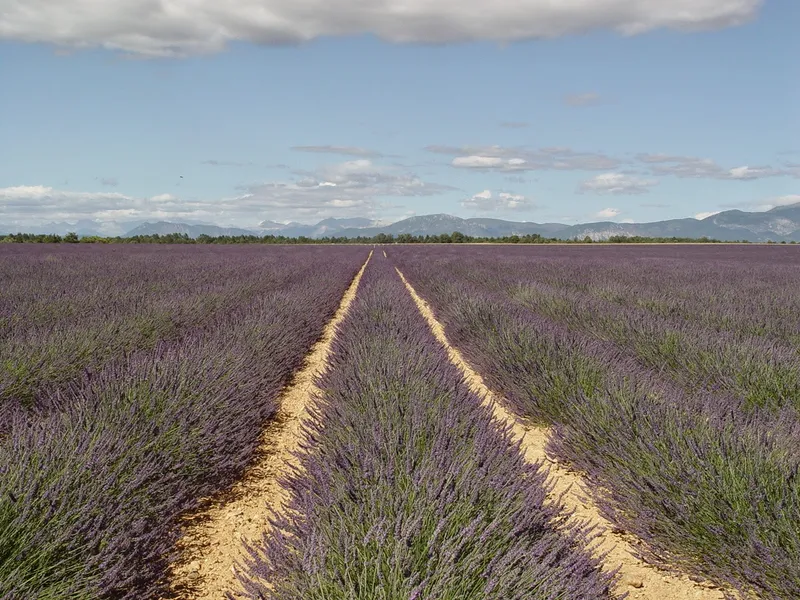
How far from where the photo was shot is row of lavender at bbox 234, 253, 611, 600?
4.34 ft

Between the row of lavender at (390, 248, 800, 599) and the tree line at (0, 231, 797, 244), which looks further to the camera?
the tree line at (0, 231, 797, 244)

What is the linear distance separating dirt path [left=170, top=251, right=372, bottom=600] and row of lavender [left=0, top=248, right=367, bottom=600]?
9 centimetres

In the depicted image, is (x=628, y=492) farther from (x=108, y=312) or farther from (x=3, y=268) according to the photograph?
(x=3, y=268)

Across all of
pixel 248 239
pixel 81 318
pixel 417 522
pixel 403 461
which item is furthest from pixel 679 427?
pixel 248 239

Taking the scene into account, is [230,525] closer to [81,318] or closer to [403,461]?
[403,461]

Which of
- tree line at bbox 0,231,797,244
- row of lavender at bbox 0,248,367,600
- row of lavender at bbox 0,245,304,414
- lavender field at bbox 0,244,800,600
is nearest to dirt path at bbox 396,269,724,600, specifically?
lavender field at bbox 0,244,800,600

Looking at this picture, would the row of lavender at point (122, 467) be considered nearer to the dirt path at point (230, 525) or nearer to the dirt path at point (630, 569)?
the dirt path at point (230, 525)

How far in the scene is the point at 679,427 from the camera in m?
2.52

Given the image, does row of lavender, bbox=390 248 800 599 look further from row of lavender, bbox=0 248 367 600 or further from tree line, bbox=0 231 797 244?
tree line, bbox=0 231 797 244

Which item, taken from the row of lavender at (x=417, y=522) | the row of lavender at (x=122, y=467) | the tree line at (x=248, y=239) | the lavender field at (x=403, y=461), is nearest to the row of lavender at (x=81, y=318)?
the lavender field at (x=403, y=461)

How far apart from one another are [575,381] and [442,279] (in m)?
8.24

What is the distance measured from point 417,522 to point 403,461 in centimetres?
61

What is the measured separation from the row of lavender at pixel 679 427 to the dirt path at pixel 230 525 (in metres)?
1.64

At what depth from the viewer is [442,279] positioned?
12.0 m
